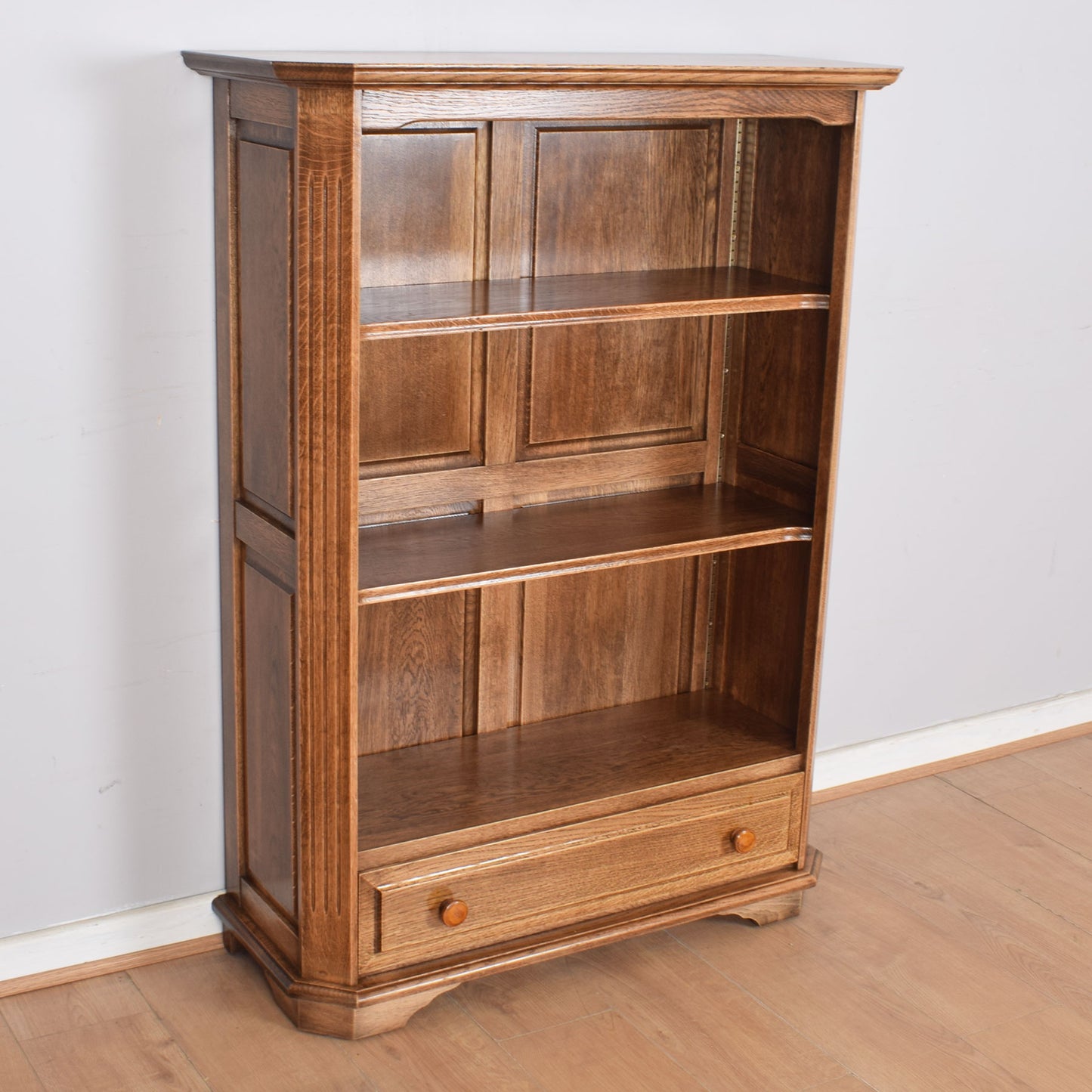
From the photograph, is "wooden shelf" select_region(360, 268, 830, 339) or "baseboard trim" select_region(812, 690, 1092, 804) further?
"baseboard trim" select_region(812, 690, 1092, 804)

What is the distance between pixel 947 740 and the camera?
3.36 meters

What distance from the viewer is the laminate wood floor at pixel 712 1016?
2246 mm

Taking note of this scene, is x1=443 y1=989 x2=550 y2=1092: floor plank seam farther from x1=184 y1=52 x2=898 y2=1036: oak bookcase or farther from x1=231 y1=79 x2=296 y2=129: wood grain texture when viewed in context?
x1=231 y1=79 x2=296 y2=129: wood grain texture

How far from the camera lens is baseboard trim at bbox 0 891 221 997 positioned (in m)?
2.40

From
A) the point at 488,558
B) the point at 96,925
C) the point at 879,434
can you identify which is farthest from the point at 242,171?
the point at 879,434

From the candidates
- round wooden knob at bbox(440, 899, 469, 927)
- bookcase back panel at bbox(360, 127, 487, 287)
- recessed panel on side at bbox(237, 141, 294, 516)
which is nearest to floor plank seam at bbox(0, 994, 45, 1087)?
round wooden knob at bbox(440, 899, 469, 927)

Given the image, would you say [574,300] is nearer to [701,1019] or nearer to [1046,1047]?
[701,1019]

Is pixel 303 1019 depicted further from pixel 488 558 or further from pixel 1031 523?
pixel 1031 523

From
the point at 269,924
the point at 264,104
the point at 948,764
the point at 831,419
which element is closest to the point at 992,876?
the point at 948,764

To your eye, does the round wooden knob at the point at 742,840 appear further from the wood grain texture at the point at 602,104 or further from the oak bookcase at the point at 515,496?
the wood grain texture at the point at 602,104

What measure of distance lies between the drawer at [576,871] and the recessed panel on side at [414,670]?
1.04 feet

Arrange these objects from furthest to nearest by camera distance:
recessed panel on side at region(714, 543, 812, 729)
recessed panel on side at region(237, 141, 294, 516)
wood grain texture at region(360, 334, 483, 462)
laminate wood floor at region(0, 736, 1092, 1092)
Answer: recessed panel on side at region(714, 543, 812, 729) < wood grain texture at region(360, 334, 483, 462) < laminate wood floor at region(0, 736, 1092, 1092) < recessed panel on side at region(237, 141, 294, 516)

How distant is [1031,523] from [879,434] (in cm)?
56

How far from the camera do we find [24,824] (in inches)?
92.7
